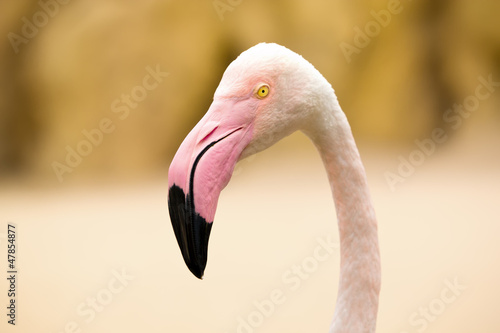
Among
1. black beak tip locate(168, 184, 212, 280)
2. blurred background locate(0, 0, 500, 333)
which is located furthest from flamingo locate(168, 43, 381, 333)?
blurred background locate(0, 0, 500, 333)

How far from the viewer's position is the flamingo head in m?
0.93

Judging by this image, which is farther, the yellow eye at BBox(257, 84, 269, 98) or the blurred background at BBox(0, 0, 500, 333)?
the blurred background at BBox(0, 0, 500, 333)

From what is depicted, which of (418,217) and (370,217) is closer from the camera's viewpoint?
(370,217)

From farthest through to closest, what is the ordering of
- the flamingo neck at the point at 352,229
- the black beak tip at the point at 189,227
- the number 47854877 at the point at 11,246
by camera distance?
the number 47854877 at the point at 11,246 < the flamingo neck at the point at 352,229 < the black beak tip at the point at 189,227

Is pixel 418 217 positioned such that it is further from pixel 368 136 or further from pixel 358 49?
pixel 358 49

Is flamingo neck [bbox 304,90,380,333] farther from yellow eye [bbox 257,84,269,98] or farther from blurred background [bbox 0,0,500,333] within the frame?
blurred background [bbox 0,0,500,333]

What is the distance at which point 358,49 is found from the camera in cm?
384

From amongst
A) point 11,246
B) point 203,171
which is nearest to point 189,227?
point 203,171

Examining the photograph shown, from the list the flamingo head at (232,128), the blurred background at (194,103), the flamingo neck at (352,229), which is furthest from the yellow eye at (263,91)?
the blurred background at (194,103)

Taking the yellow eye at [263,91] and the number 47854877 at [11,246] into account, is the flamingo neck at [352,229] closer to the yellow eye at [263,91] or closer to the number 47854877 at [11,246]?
the yellow eye at [263,91]

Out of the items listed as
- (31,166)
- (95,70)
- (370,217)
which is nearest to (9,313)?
(31,166)

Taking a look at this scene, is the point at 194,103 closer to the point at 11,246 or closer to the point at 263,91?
the point at 11,246

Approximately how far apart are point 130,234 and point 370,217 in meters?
2.49

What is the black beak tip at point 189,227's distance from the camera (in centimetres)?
92
